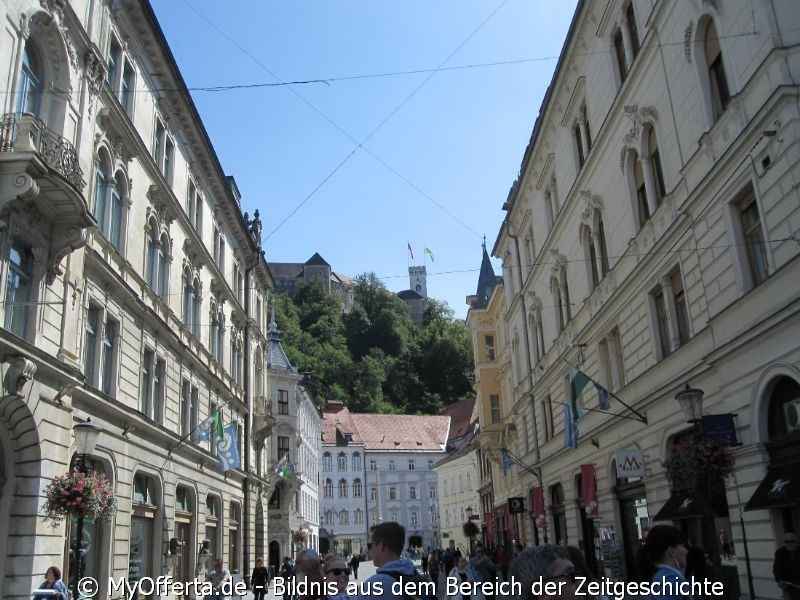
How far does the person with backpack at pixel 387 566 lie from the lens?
464 cm

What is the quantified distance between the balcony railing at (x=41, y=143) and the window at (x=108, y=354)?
14.7 ft

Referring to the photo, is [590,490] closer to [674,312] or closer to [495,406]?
[674,312]

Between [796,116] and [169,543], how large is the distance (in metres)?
19.1

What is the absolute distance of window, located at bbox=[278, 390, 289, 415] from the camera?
52.8 metres

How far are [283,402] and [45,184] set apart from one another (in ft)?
132

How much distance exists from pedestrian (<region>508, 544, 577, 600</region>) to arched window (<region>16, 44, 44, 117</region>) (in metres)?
13.9

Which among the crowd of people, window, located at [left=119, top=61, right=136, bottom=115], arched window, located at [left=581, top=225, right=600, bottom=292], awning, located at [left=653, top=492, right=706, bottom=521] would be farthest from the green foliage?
the crowd of people

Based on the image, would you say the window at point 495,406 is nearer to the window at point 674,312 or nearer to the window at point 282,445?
the window at point 282,445

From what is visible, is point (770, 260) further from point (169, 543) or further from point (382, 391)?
point (382, 391)

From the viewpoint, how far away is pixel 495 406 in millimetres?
45719

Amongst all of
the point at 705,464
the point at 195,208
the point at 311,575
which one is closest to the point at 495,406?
the point at 195,208

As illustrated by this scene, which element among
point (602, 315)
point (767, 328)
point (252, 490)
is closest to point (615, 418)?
point (602, 315)

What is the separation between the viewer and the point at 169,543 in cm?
2209

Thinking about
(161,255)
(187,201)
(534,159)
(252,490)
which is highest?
(534,159)
